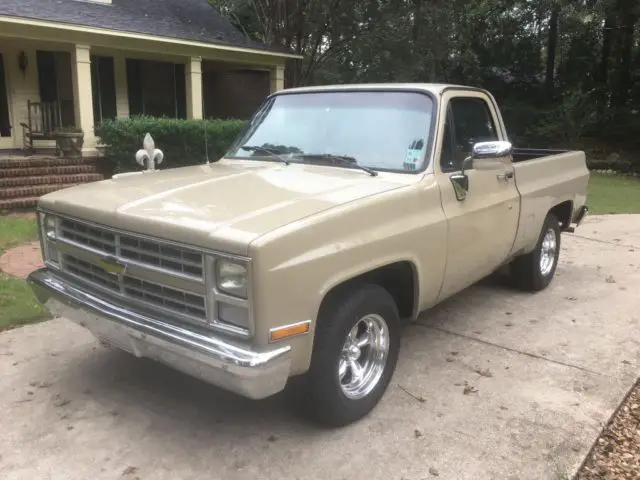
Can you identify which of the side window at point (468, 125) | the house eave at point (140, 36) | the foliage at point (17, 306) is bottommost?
the foliage at point (17, 306)

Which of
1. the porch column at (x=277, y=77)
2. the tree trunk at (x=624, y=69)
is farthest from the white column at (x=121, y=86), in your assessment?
the tree trunk at (x=624, y=69)

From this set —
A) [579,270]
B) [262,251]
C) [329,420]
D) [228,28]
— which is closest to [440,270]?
[329,420]

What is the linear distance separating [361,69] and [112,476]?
722 inches

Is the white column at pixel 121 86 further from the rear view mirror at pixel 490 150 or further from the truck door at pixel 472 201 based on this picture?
the rear view mirror at pixel 490 150

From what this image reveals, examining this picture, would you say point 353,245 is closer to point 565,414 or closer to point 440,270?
point 440,270

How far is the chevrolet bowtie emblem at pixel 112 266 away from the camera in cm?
328

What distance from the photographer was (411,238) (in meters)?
3.62

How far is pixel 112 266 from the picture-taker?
3328mm

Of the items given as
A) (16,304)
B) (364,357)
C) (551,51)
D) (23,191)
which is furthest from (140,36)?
(551,51)

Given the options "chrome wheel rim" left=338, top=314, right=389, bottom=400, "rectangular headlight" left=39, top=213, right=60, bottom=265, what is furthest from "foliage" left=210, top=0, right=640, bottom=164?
"chrome wheel rim" left=338, top=314, right=389, bottom=400

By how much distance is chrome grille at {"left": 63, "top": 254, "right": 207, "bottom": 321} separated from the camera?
3014mm

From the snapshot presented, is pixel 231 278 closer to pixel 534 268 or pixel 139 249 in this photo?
pixel 139 249

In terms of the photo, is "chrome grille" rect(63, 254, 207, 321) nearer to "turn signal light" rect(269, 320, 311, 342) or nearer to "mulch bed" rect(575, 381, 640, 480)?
"turn signal light" rect(269, 320, 311, 342)

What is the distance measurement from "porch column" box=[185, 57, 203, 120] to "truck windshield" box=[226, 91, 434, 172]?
10.3 meters
